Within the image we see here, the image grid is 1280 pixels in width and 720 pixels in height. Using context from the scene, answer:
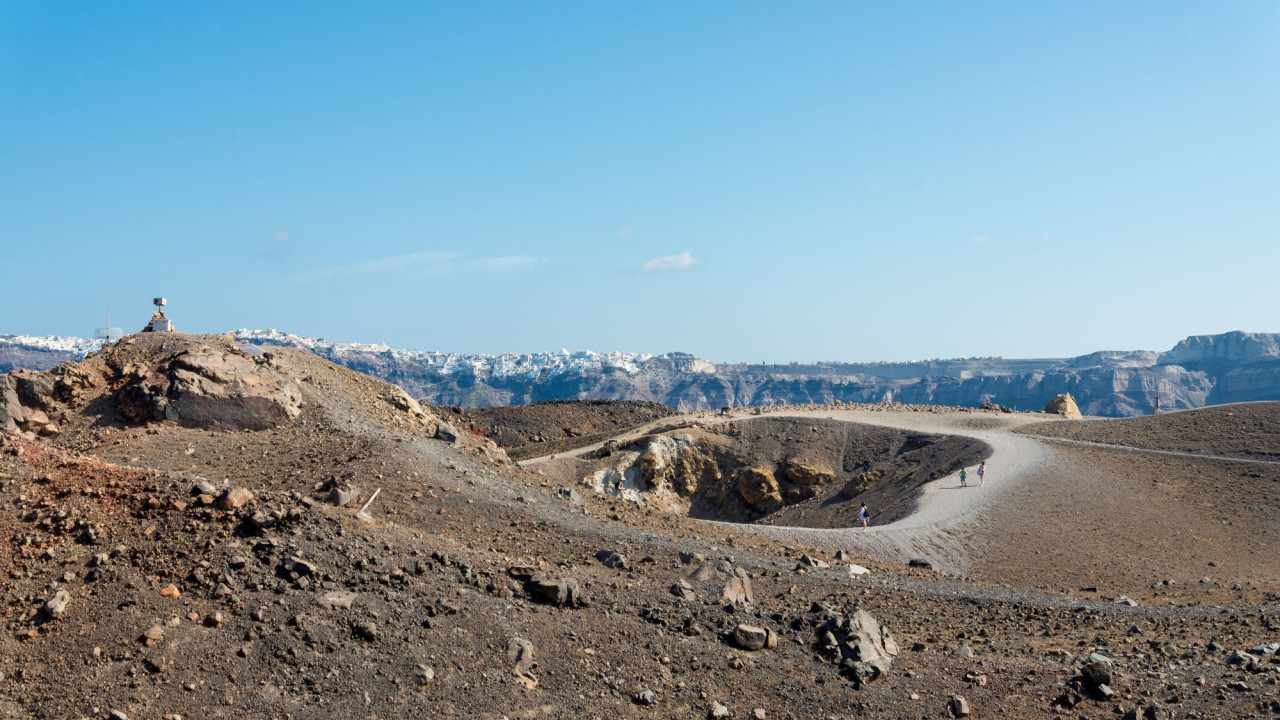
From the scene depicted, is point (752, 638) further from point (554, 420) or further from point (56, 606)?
point (554, 420)

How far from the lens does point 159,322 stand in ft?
94.3

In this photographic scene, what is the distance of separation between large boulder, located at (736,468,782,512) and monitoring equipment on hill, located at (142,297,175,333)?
27.0 m

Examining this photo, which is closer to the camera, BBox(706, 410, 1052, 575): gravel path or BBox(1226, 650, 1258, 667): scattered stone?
BBox(1226, 650, 1258, 667): scattered stone

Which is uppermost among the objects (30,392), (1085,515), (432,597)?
(30,392)

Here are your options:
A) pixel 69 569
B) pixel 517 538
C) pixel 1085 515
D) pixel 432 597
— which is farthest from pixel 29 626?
pixel 1085 515

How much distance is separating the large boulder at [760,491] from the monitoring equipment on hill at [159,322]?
27.0m

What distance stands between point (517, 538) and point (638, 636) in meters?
5.68

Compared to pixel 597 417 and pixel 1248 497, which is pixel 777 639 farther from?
pixel 597 417

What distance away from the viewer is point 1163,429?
41.5 m

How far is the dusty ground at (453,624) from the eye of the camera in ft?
31.6

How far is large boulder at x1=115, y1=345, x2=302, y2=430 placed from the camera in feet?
73.3

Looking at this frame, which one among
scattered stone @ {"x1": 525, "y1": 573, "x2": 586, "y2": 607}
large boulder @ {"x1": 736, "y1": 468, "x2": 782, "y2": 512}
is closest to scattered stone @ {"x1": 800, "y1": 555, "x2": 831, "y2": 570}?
scattered stone @ {"x1": 525, "y1": 573, "x2": 586, "y2": 607}

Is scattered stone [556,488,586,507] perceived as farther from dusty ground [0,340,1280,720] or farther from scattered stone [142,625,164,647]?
scattered stone [142,625,164,647]

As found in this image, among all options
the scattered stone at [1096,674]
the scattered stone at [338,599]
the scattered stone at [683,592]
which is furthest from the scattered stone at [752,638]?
the scattered stone at [338,599]
